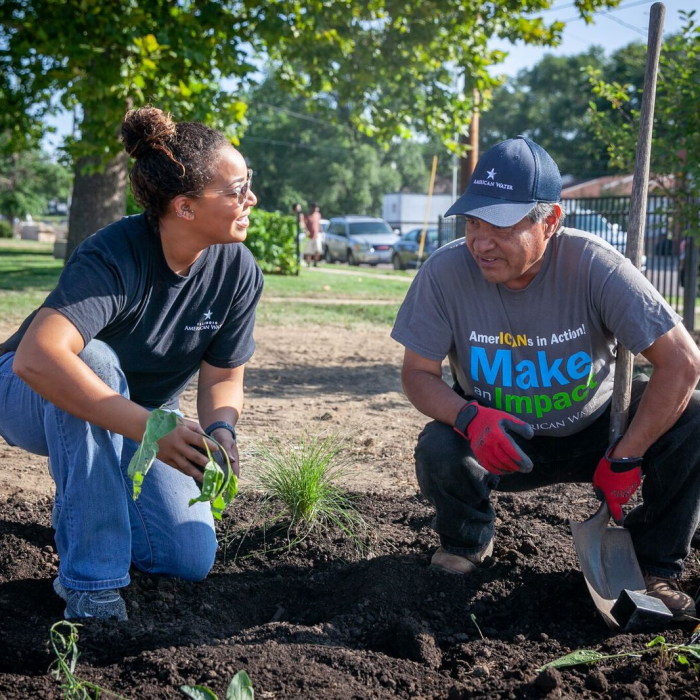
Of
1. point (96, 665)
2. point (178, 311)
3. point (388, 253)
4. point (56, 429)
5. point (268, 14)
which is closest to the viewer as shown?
point (96, 665)

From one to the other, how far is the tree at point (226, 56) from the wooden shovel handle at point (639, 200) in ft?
21.9

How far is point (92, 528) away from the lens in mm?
2541

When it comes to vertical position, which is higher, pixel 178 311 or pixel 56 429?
pixel 178 311

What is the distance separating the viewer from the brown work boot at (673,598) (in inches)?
104

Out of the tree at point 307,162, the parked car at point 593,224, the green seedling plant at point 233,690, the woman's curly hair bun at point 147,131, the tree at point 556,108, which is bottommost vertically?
the green seedling plant at point 233,690

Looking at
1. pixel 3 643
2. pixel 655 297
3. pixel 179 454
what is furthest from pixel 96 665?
pixel 655 297

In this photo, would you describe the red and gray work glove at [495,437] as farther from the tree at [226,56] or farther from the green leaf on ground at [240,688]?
the tree at [226,56]

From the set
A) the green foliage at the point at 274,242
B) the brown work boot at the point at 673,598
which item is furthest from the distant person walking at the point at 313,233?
the brown work boot at the point at 673,598

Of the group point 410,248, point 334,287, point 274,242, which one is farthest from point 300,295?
point 410,248

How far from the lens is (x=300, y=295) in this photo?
43.9 feet

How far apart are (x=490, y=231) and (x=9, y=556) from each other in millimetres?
1994

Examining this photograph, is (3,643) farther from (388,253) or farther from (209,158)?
(388,253)

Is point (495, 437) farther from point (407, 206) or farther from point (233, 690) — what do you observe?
point (407, 206)

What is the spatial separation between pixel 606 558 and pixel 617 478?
0.28 meters
